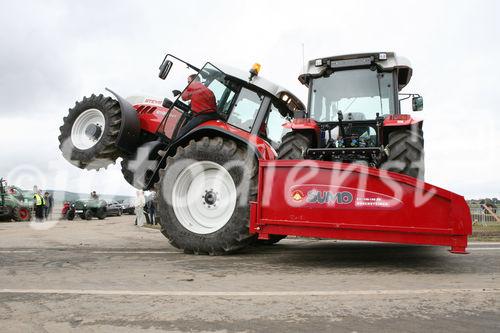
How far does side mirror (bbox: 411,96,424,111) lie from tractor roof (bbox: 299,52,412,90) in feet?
1.07

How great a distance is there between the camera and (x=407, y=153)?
5.64 m

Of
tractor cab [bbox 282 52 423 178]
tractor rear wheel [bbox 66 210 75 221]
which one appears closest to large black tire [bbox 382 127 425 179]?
tractor cab [bbox 282 52 423 178]

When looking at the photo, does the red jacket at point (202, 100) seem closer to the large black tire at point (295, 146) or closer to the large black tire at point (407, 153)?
the large black tire at point (295, 146)

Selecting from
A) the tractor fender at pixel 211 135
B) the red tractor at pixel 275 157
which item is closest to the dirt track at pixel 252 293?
the red tractor at pixel 275 157

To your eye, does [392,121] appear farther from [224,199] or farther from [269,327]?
[269,327]

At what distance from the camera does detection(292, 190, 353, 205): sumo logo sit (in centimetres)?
472

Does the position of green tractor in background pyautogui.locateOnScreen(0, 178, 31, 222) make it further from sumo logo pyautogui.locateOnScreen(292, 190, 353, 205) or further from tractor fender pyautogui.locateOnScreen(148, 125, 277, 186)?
sumo logo pyautogui.locateOnScreen(292, 190, 353, 205)

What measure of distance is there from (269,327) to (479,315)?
138 cm

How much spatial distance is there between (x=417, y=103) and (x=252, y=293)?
4418 millimetres

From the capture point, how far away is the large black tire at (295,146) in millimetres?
6035

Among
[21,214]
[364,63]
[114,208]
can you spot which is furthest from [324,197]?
[114,208]

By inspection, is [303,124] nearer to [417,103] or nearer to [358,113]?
[358,113]

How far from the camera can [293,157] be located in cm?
604

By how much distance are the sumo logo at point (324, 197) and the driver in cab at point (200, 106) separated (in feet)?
6.84
